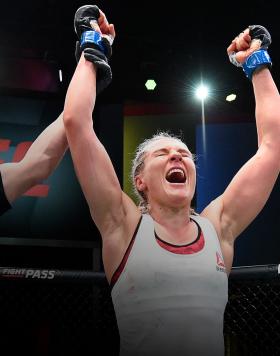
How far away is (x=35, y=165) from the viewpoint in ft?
6.59

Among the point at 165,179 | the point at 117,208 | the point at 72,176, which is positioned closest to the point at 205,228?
the point at 165,179

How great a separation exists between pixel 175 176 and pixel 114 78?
3.89 m

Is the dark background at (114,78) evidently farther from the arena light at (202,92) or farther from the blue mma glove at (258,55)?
the blue mma glove at (258,55)

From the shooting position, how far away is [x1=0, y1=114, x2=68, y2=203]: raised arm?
198 centimetres

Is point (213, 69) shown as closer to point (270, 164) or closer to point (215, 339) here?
point (270, 164)

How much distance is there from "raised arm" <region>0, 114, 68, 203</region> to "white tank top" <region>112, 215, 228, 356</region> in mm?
607

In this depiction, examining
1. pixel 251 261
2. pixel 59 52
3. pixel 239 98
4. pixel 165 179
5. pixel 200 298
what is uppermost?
pixel 59 52

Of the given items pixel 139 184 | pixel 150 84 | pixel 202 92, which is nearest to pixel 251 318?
pixel 139 184

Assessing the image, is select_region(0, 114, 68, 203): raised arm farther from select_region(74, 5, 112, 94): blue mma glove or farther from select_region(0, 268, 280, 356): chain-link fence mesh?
select_region(0, 268, 280, 356): chain-link fence mesh

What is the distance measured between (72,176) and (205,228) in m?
3.81

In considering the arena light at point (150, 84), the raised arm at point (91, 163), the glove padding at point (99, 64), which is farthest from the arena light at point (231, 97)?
the raised arm at point (91, 163)

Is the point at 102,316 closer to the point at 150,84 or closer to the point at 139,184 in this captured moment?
the point at 139,184

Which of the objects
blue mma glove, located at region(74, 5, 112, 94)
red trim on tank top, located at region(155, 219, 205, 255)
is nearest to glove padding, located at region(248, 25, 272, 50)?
blue mma glove, located at region(74, 5, 112, 94)

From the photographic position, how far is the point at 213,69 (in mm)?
5652
